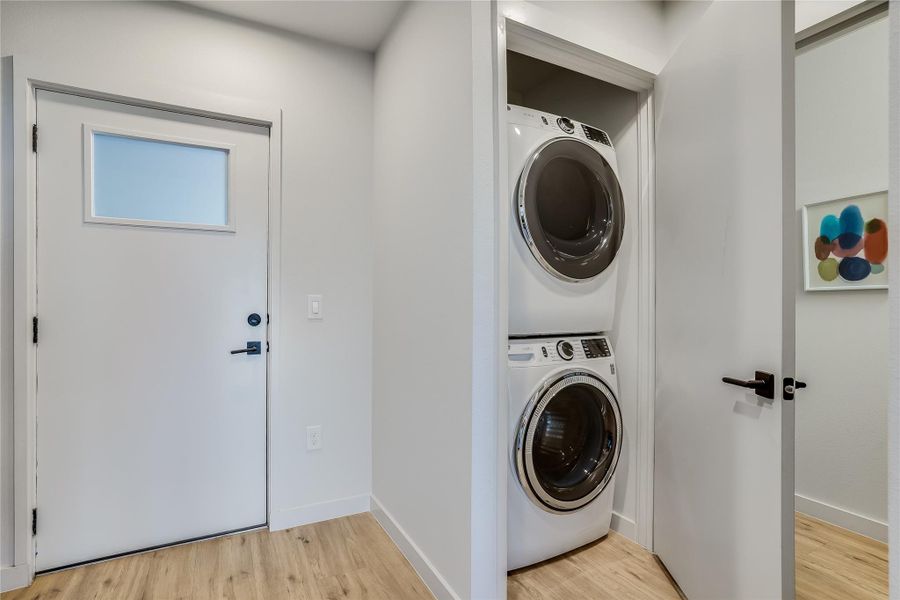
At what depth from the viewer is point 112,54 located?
1.75m

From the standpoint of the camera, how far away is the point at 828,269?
5.49 ft

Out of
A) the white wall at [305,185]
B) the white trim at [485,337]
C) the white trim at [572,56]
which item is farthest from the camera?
the white wall at [305,185]

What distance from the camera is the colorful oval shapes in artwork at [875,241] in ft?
5.09

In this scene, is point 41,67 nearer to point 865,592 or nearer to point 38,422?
point 38,422

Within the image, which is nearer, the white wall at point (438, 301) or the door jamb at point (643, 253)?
the white wall at point (438, 301)

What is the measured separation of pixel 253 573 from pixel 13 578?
34.5 inches

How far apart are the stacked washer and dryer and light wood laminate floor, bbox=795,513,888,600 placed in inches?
27.9

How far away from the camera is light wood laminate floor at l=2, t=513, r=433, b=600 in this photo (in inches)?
61.2

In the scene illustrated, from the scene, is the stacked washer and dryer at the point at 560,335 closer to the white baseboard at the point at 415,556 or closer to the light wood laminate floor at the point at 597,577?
the light wood laminate floor at the point at 597,577

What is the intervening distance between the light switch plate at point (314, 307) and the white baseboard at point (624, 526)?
1.77 m

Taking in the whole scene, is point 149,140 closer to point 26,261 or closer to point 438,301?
point 26,261

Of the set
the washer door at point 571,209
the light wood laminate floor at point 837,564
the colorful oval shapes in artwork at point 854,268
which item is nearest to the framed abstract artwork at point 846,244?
the colorful oval shapes in artwork at point 854,268

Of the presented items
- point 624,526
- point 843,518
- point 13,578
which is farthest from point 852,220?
point 13,578

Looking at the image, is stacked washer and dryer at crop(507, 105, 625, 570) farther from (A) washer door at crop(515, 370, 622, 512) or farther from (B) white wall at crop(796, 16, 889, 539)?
(B) white wall at crop(796, 16, 889, 539)
